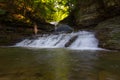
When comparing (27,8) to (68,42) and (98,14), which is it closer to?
(98,14)

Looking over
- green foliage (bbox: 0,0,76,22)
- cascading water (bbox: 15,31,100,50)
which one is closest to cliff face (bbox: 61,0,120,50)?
cascading water (bbox: 15,31,100,50)

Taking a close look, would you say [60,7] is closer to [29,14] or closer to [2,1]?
[29,14]

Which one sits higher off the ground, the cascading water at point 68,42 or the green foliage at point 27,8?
the green foliage at point 27,8

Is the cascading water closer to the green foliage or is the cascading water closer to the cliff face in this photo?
the cliff face

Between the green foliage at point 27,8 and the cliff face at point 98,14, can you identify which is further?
the green foliage at point 27,8

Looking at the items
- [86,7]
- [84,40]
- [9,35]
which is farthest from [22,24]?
[84,40]

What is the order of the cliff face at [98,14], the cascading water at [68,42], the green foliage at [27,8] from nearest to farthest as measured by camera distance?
the cascading water at [68,42], the cliff face at [98,14], the green foliage at [27,8]

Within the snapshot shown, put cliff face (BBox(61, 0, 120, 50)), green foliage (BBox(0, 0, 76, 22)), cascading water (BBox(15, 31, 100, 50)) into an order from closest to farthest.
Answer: cascading water (BBox(15, 31, 100, 50)) → cliff face (BBox(61, 0, 120, 50)) → green foliage (BBox(0, 0, 76, 22))

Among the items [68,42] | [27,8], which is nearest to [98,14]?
[68,42]

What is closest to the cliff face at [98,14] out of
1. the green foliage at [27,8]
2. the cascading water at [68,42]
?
the cascading water at [68,42]

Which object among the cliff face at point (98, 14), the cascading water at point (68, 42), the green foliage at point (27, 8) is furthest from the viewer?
the green foliage at point (27, 8)

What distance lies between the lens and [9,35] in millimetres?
24141

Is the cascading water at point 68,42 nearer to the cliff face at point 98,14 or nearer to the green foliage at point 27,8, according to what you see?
the cliff face at point 98,14

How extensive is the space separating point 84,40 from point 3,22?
40.2 feet
